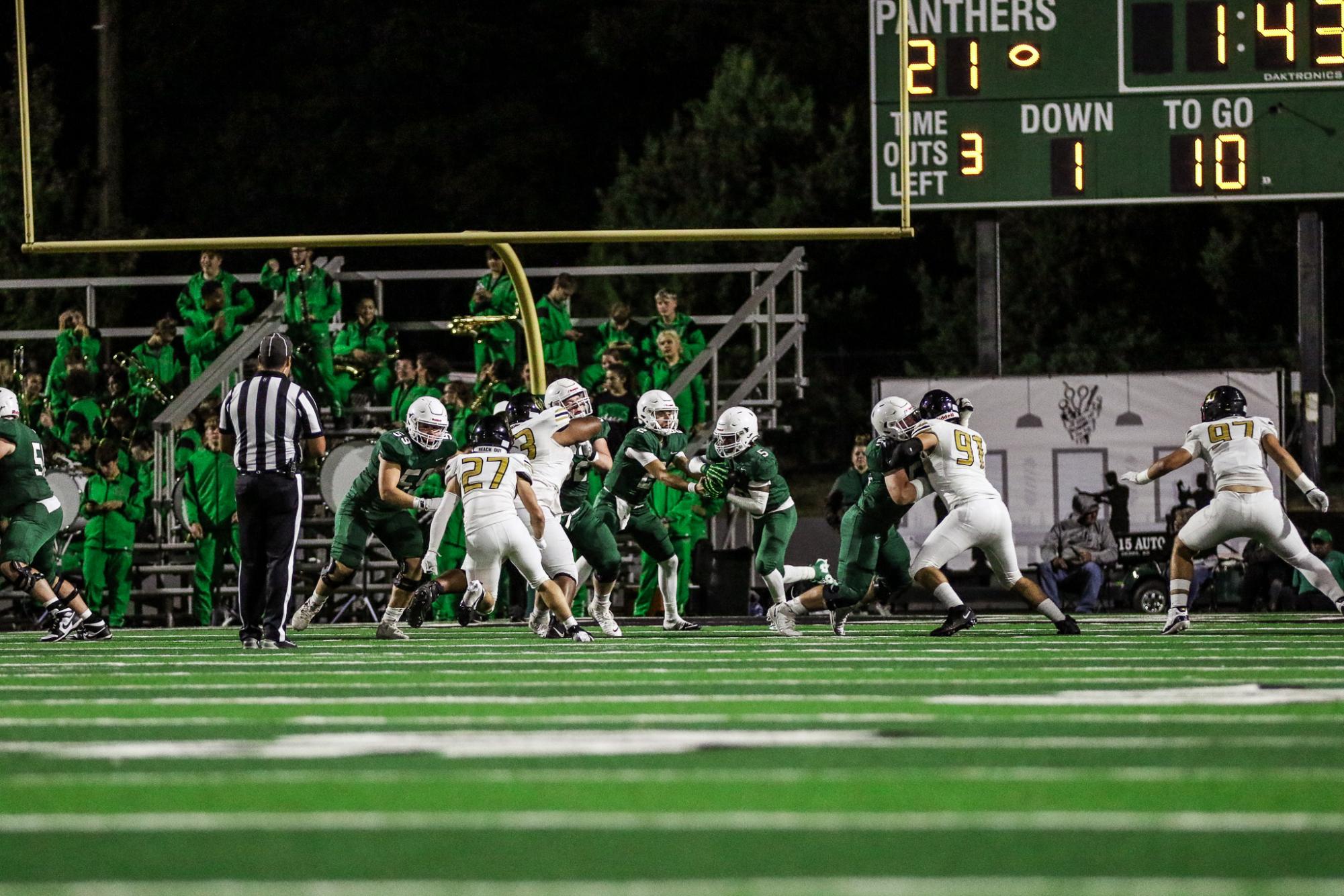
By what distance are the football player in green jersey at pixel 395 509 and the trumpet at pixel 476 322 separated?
15.7 ft

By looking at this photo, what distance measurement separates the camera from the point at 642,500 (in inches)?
566

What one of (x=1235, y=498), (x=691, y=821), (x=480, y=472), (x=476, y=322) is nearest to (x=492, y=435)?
(x=480, y=472)

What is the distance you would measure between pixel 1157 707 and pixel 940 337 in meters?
27.6

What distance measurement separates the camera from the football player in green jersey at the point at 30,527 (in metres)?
13.5

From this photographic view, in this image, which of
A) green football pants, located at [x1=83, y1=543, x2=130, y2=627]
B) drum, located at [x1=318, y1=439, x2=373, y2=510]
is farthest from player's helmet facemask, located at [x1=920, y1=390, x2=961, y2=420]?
green football pants, located at [x1=83, y1=543, x2=130, y2=627]

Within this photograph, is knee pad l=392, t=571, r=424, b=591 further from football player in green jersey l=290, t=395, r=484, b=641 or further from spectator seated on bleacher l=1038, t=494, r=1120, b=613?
spectator seated on bleacher l=1038, t=494, r=1120, b=613

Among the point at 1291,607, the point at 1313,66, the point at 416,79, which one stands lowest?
the point at 1291,607

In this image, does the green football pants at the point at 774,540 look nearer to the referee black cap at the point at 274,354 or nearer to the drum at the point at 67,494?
the referee black cap at the point at 274,354

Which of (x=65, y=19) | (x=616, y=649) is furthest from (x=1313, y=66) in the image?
(x=65, y=19)

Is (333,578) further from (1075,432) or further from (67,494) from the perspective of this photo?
(1075,432)

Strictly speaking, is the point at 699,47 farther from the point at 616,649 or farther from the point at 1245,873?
the point at 1245,873

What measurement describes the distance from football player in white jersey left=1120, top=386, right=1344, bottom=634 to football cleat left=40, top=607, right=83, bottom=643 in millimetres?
6010

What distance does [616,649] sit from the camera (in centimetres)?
1133

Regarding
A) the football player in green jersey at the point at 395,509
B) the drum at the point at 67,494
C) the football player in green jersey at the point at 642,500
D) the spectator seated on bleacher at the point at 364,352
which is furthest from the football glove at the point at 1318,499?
the drum at the point at 67,494
